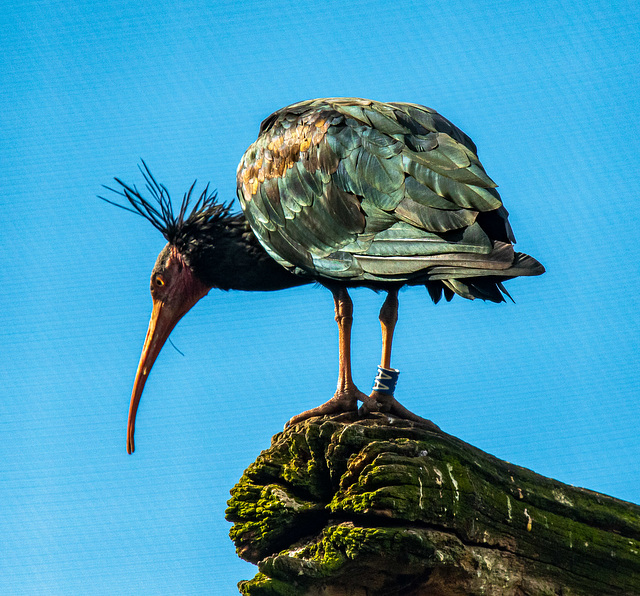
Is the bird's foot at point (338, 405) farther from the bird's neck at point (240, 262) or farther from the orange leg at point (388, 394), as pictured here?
the bird's neck at point (240, 262)

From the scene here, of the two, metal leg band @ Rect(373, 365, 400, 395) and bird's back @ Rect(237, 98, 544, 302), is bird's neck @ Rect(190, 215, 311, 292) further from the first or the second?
metal leg band @ Rect(373, 365, 400, 395)

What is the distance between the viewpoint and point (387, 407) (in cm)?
695

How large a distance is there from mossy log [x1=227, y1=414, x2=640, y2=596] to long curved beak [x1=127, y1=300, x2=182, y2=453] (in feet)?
8.25

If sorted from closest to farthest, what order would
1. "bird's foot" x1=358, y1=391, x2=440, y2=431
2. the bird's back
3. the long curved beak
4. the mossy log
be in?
1. the mossy log
2. the bird's back
3. "bird's foot" x1=358, y1=391, x2=440, y2=431
4. the long curved beak

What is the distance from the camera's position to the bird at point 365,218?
6.47m

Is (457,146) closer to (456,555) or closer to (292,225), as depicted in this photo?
(292,225)

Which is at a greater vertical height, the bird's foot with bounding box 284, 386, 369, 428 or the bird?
the bird

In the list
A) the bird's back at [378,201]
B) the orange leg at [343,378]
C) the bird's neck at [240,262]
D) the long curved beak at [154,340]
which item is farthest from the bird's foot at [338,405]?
the long curved beak at [154,340]

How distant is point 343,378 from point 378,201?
128 cm

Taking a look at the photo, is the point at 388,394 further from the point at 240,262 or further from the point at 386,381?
the point at 240,262

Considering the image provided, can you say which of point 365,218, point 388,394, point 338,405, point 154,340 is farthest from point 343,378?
point 154,340

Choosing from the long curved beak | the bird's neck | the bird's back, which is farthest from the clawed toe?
the long curved beak

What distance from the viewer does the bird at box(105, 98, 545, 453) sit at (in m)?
6.47

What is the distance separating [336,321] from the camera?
7.31m
